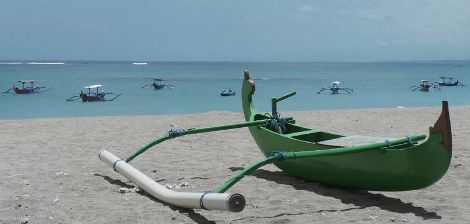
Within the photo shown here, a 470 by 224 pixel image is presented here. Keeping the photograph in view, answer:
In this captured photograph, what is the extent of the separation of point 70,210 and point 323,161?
94.1 inches

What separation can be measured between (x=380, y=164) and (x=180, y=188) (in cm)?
220

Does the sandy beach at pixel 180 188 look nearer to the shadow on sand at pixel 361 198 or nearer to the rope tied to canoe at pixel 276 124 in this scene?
the shadow on sand at pixel 361 198

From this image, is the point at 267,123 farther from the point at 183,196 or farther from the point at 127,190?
the point at 183,196

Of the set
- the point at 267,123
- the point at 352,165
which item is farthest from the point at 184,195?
the point at 267,123

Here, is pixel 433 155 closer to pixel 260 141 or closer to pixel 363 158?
pixel 363 158

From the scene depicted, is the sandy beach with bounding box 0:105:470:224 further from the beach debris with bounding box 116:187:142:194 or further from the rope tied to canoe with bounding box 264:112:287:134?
the rope tied to canoe with bounding box 264:112:287:134

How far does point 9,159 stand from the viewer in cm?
810

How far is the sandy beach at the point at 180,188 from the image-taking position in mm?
4977

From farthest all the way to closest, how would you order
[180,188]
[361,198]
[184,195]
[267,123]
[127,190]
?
[267,123] → [180,188] → [127,190] → [361,198] → [184,195]

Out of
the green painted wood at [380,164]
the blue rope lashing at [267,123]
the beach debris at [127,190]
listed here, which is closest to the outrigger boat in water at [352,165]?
the green painted wood at [380,164]

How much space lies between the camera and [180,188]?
6.22 metres

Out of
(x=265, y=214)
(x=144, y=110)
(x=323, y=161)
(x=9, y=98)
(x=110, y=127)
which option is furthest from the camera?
(x=9, y=98)

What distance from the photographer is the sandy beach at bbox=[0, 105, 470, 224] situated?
4.98 meters

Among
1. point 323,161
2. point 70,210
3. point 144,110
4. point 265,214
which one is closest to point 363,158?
point 323,161
